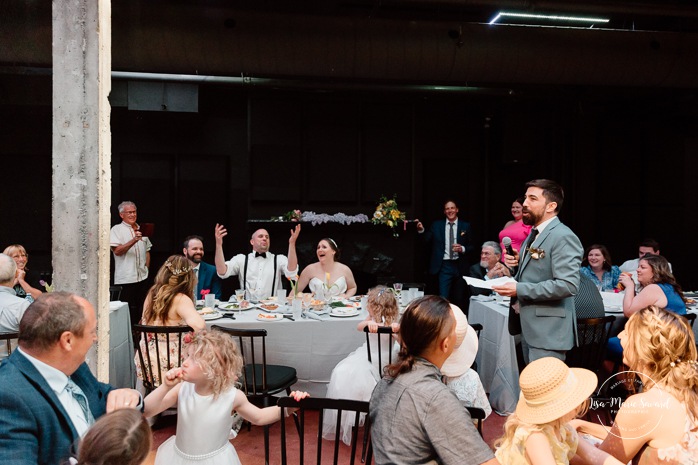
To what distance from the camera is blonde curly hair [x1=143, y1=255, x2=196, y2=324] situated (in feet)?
11.2

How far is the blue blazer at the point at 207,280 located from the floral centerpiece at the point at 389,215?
9.77 ft

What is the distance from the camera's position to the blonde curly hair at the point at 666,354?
5.98 feet

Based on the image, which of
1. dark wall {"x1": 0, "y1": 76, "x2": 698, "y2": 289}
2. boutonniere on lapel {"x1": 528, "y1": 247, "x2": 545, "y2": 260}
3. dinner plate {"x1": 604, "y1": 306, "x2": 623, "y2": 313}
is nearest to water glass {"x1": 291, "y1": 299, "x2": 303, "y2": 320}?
boutonniere on lapel {"x1": 528, "y1": 247, "x2": 545, "y2": 260}

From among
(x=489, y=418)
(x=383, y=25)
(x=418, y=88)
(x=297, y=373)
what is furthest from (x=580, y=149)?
(x=297, y=373)

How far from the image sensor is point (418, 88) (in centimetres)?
772

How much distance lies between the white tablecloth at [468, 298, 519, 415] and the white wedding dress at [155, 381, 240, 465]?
2.25 metres

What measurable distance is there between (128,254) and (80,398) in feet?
16.1

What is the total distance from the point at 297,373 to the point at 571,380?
2.64 meters

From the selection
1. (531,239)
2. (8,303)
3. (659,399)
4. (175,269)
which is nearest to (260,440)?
(175,269)

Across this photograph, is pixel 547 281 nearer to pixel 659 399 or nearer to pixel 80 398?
pixel 659 399

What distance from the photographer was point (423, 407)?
5.01 ft

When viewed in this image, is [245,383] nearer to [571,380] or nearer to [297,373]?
[297,373]

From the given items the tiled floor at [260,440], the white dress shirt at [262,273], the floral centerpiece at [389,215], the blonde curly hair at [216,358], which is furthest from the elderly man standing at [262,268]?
the blonde curly hair at [216,358]

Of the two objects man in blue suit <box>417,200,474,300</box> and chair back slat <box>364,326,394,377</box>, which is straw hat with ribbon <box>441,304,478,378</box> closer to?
chair back slat <box>364,326,394,377</box>
